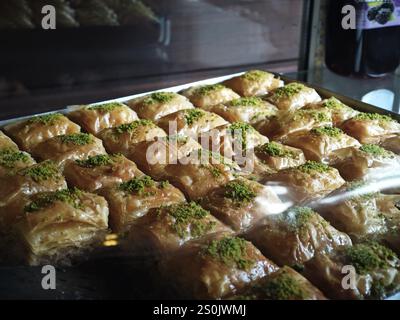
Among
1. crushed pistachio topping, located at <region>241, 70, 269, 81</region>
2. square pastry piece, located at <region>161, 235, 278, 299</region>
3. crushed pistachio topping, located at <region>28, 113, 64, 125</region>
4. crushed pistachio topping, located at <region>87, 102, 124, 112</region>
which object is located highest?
crushed pistachio topping, located at <region>241, 70, 269, 81</region>

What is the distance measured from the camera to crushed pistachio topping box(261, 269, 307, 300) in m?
1.98

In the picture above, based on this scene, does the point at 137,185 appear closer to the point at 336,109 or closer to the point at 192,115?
the point at 192,115

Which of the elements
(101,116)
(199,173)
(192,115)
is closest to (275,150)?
(199,173)

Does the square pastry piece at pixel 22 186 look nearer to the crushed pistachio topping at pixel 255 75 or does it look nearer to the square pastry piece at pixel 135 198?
the square pastry piece at pixel 135 198

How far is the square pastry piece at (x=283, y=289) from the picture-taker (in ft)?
6.49

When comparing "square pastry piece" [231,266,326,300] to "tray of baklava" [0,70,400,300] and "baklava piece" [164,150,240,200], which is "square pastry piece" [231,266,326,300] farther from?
"baklava piece" [164,150,240,200]

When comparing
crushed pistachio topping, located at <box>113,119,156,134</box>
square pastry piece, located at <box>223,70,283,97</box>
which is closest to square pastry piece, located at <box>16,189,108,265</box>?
crushed pistachio topping, located at <box>113,119,156,134</box>

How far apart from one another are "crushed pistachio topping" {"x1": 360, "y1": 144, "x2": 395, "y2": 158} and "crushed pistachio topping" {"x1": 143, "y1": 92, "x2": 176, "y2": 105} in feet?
4.41

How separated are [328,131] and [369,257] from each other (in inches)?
51.2

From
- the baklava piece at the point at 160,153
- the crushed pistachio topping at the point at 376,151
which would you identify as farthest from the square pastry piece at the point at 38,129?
the crushed pistachio topping at the point at 376,151

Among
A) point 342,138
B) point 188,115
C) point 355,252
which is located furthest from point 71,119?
point 355,252

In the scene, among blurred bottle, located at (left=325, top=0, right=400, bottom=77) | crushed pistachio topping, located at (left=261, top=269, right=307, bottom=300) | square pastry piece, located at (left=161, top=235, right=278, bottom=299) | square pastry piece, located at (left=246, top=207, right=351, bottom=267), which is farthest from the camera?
blurred bottle, located at (left=325, top=0, right=400, bottom=77)

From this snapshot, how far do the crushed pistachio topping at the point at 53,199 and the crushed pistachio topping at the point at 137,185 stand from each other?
0.78ft

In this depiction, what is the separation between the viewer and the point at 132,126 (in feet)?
11.0
